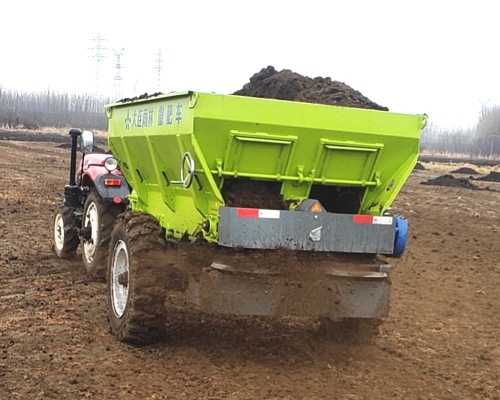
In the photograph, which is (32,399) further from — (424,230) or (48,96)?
(48,96)

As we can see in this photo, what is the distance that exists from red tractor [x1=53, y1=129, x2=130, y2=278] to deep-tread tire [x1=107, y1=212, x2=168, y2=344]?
231cm

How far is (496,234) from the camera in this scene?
1344 cm

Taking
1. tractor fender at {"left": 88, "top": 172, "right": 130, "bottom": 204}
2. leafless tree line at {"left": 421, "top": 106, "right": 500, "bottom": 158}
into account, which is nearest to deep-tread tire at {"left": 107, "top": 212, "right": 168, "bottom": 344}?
tractor fender at {"left": 88, "top": 172, "right": 130, "bottom": 204}

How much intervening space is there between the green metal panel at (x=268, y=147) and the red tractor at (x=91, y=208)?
2099mm

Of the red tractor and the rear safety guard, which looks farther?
the red tractor

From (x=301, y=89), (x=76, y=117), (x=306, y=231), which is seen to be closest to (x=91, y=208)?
(x=301, y=89)

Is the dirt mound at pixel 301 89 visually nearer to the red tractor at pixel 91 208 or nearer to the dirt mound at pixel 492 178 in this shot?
the red tractor at pixel 91 208

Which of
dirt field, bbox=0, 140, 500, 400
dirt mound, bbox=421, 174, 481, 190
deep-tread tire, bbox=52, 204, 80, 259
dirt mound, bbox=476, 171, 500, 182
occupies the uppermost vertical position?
dirt mound, bbox=476, 171, 500, 182

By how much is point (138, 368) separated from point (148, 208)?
2020 mm

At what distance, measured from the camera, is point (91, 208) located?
8727mm

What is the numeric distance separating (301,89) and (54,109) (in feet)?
233

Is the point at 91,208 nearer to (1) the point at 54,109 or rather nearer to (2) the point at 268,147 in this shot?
(2) the point at 268,147

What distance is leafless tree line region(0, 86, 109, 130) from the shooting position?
65312 mm

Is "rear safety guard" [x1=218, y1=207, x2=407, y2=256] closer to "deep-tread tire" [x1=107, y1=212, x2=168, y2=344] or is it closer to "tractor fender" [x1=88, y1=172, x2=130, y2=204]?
"deep-tread tire" [x1=107, y1=212, x2=168, y2=344]
